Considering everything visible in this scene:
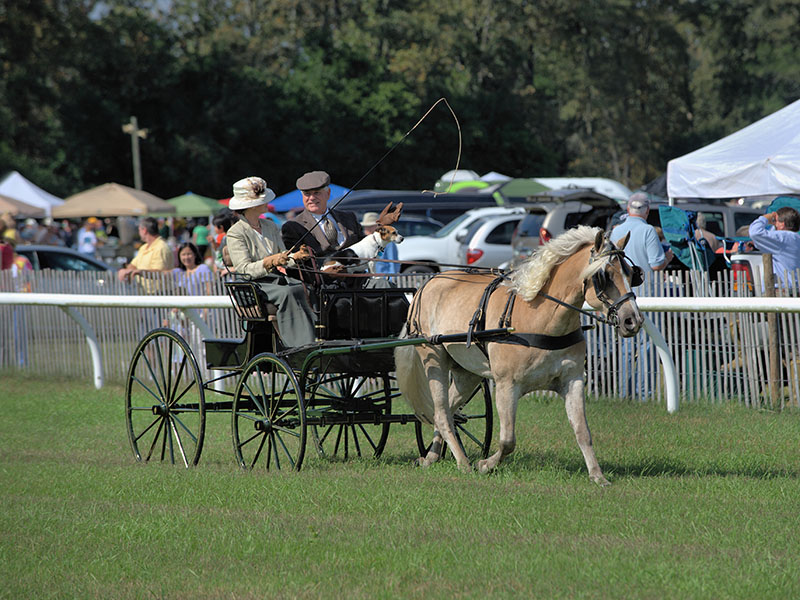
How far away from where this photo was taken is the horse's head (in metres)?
7.22

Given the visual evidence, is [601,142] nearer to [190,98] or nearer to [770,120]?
[190,98]

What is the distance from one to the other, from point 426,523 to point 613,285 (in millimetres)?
1878

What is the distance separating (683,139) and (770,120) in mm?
53496

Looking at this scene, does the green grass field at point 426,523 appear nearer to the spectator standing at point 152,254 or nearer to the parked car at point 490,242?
the spectator standing at point 152,254

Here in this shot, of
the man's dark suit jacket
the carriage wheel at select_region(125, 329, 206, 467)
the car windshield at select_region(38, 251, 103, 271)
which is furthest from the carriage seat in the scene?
the car windshield at select_region(38, 251, 103, 271)

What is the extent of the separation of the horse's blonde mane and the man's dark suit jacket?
1799 millimetres

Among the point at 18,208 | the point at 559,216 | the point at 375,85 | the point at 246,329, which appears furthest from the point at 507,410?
the point at 375,85

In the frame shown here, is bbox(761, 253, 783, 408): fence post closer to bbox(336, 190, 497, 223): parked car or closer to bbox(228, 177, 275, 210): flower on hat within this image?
bbox(228, 177, 275, 210): flower on hat

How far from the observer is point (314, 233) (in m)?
9.07

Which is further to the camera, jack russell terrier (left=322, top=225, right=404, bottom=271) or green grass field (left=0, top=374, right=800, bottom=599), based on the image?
jack russell terrier (left=322, top=225, right=404, bottom=271)

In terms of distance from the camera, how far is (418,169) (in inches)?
2402

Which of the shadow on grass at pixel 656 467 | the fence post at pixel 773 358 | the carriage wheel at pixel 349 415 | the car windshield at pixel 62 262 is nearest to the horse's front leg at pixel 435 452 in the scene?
the carriage wheel at pixel 349 415

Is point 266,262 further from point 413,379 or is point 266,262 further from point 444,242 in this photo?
point 444,242

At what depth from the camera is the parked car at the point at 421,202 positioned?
110ft
